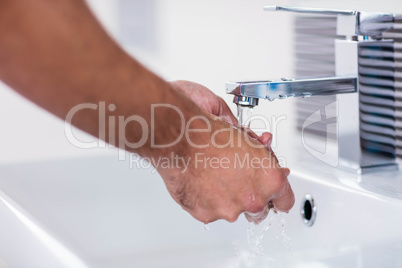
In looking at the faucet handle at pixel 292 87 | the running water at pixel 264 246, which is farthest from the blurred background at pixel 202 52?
the running water at pixel 264 246

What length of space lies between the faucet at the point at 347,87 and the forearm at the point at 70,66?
0.84ft

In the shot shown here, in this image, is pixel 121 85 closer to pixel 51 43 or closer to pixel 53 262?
pixel 51 43

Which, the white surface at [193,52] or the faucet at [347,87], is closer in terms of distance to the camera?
the faucet at [347,87]

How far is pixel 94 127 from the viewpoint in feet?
1.44

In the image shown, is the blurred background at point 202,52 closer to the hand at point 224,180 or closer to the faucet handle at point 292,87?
the faucet handle at point 292,87

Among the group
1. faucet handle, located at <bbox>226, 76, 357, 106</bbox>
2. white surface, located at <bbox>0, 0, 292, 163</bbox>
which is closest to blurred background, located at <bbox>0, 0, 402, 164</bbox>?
white surface, located at <bbox>0, 0, 292, 163</bbox>

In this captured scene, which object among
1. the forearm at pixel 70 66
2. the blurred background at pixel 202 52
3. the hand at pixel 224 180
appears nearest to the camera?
the forearm at pixel 70 66

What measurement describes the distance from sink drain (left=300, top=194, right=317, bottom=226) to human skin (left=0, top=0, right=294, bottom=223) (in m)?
0.27

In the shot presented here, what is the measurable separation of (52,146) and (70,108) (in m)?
1.39

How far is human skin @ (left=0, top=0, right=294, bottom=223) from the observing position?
0.36m

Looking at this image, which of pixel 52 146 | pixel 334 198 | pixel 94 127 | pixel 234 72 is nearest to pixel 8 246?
pixel 94 127

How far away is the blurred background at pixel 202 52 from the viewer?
3.85 ft

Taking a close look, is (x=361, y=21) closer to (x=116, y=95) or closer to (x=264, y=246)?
(x=264, y=246)

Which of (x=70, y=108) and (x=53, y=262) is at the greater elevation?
(x=70, y=108)
